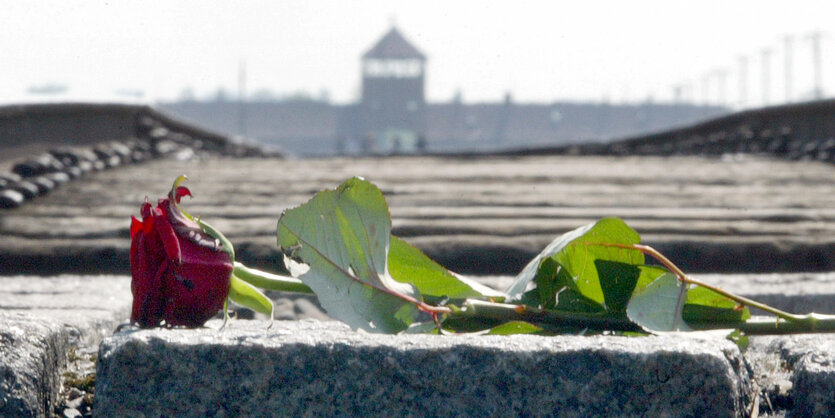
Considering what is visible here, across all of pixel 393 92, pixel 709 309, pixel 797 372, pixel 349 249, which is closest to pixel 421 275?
pixel 349 249

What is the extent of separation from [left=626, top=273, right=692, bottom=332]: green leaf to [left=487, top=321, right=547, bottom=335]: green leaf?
0.13 meters

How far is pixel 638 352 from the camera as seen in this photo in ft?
3.44

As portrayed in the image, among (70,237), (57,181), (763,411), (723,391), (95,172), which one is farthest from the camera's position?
(95,172)

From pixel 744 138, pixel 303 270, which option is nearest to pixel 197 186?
pixel 303 270

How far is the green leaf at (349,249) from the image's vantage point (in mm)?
1131

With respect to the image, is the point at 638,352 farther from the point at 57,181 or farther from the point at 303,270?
the point at 57,181

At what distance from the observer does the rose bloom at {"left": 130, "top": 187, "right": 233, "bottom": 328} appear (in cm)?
108

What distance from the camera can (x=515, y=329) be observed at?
3.90 feet

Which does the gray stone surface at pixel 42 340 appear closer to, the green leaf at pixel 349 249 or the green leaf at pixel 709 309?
the green leaf at pixel 349 249

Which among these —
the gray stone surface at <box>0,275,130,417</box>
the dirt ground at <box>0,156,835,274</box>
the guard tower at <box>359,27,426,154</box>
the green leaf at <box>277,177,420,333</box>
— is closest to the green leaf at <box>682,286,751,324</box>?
the green leaf at <box>277,177,420,333</box>

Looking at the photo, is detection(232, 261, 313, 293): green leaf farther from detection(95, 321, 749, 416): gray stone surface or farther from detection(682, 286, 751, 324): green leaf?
detection(682, 286, 751, 324): green leaf

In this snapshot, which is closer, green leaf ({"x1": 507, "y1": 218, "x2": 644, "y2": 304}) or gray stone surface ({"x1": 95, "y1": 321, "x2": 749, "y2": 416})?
gray stone surface ({"x1": 95, "y1": 321, "x2": 749, "y2": 416})

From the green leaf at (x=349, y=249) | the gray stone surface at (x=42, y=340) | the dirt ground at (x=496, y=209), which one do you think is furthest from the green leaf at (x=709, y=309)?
the dirt ground at (x=496, y=209)

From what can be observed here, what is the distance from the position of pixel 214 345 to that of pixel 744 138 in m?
7.04
